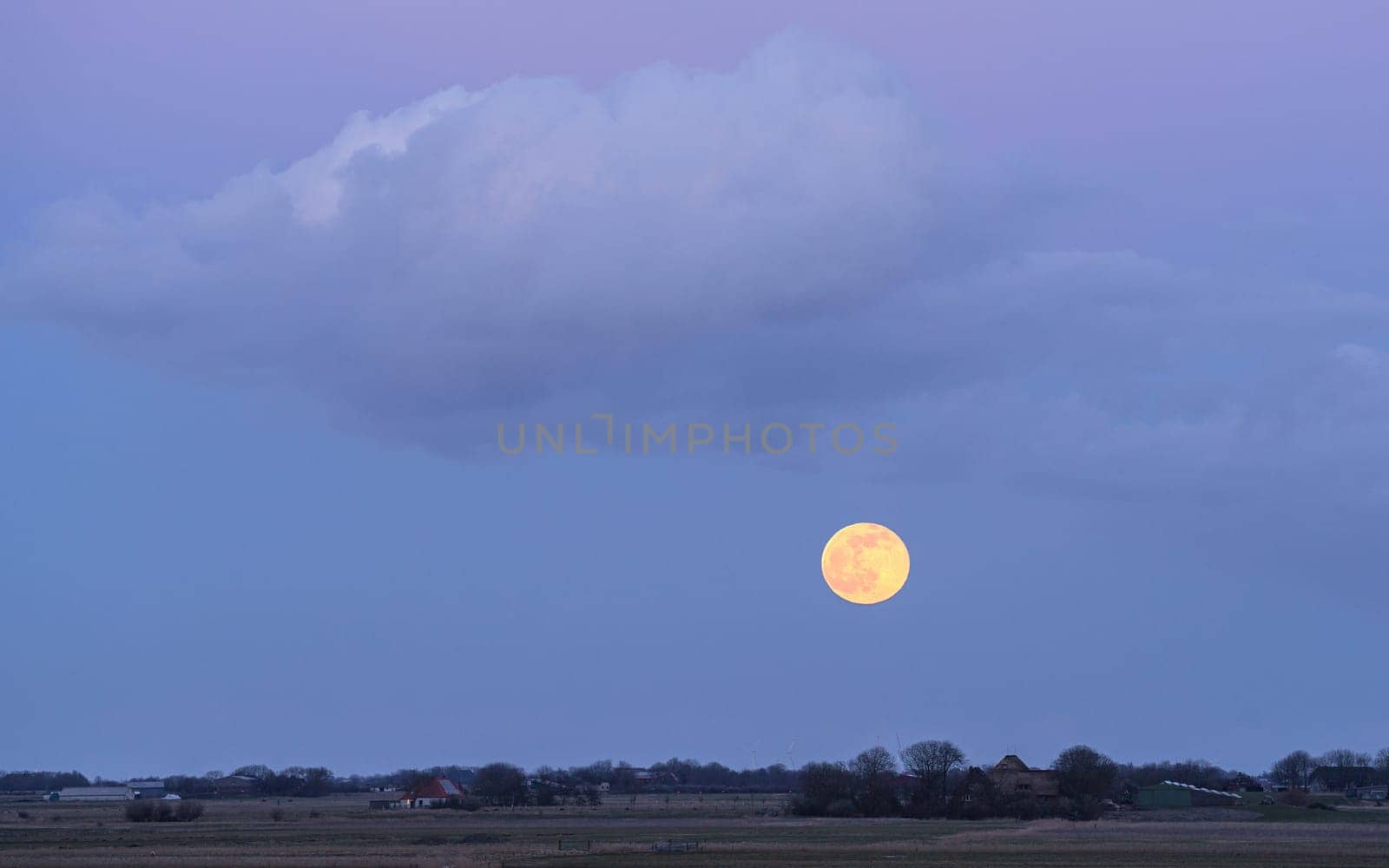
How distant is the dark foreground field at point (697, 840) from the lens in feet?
187

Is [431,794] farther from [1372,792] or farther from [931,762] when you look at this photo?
[1372,792]

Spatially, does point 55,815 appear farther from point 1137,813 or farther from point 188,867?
point 1137,813

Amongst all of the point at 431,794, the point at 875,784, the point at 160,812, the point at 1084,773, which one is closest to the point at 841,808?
the point at 875,784

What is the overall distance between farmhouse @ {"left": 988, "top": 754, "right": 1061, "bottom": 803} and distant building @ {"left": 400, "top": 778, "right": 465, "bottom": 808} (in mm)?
57618

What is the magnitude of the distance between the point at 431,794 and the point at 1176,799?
76.8 metres

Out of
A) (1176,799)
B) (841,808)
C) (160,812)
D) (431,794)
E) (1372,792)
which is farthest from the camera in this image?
(1372,792)

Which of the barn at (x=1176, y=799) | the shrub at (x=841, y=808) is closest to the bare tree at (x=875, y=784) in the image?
the shrub at (x=841, y=808)

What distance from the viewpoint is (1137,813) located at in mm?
118000

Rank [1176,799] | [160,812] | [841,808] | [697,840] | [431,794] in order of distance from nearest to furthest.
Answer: [697,840] → [160,812] → [841,808] → [1176,799] → [431,794]

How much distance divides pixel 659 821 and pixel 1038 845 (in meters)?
39.8

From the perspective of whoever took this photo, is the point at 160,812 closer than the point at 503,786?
Yes

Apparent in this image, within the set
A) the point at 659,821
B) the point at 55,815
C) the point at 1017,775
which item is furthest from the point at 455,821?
the point at 1017,775

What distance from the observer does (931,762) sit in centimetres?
12975

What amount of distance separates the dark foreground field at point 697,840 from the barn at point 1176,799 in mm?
18279
